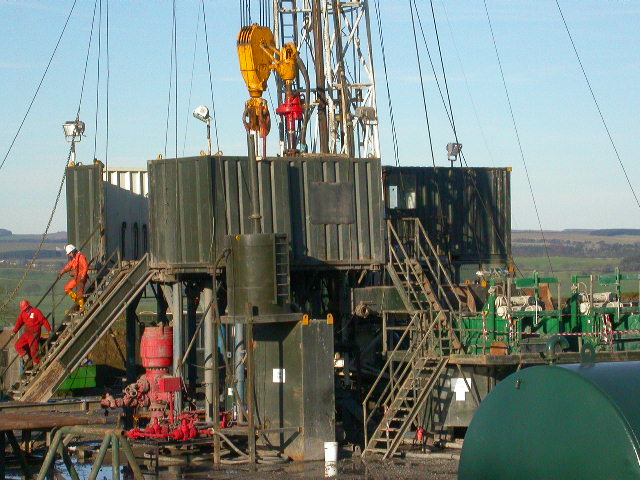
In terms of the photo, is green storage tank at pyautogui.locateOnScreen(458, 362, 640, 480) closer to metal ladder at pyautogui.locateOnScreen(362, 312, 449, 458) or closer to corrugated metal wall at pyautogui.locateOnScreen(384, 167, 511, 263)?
metal ladder at pyautogui.locateOnScreen(362, 312, 449, 458)

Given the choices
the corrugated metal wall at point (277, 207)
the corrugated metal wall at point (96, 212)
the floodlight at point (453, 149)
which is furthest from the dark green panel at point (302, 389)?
the floodlight at point (453, 149)

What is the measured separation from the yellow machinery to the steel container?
4.51m

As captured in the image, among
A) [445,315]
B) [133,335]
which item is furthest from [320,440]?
[133,335]

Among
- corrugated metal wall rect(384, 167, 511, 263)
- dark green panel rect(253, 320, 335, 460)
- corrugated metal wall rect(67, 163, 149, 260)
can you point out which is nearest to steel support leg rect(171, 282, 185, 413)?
dark green panel rect(253, 320, 335, 460)

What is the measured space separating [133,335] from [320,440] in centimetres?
1037

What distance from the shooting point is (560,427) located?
9.64 meters

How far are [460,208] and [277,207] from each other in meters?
9.98

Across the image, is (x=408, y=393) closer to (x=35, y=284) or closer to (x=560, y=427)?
(x=560, y=427)

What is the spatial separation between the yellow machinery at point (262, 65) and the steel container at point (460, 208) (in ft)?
14.8

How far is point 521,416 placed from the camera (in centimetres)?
1014

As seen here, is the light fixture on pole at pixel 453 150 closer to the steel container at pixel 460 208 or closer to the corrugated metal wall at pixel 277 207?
the steel container at pixel 460 208

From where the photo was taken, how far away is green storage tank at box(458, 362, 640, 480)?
30.1 feet

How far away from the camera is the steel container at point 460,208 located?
30906mm

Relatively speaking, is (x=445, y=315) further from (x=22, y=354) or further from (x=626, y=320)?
(x=22, y=354)
